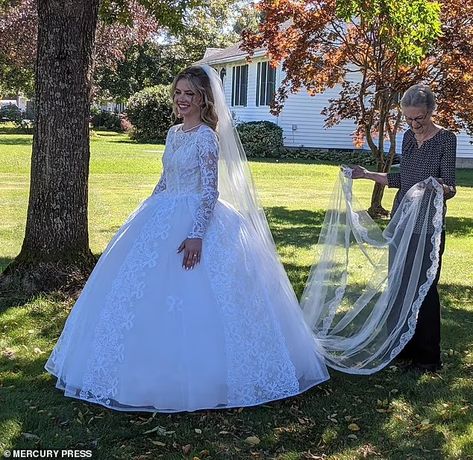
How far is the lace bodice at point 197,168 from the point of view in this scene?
4.26 meters

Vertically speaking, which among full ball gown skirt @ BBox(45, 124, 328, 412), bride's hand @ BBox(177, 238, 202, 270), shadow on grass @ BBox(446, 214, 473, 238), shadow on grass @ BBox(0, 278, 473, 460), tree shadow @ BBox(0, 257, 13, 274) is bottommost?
shadow on grass @ BBox(0, 278, 473, 460)

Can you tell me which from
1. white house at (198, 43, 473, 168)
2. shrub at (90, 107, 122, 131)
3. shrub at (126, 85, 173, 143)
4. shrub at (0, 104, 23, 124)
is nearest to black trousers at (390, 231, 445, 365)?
white house at (198, 43, 473, 168)

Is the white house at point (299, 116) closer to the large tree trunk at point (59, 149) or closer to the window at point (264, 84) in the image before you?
the window at point (264, 84)

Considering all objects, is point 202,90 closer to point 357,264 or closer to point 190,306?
point 190,306

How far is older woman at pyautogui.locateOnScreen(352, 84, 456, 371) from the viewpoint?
470 cm

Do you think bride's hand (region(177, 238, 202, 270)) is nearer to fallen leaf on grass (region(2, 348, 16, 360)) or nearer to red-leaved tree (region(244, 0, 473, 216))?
fallen leaf on grass (region(2, 348, 16, 360))

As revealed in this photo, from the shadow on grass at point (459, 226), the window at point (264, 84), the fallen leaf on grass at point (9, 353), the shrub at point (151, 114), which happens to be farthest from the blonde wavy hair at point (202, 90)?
the shrub at point (151, 114)

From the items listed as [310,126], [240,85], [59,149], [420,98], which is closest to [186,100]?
[420,98]

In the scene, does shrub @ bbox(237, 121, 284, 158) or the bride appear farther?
shrub @ bbox(237, 121, 284, 158)

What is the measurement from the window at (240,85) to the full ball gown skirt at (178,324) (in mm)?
27172

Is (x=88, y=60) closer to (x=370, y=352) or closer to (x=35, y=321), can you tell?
(x=35, y=321)

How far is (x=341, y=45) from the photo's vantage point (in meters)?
12.5
